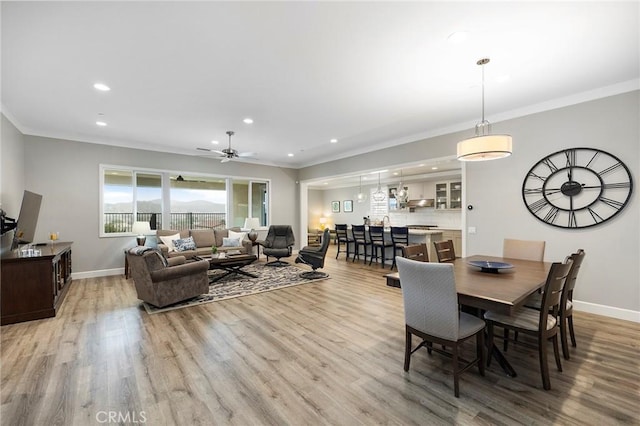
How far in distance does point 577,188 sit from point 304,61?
3.95m

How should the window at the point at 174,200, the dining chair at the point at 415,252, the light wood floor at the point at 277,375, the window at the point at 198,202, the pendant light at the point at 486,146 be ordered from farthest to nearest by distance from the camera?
the window at the point at 198,202, the window at the point at 174,200, the dining chair at the point at 415,252, the pendant light at the point at 486,146, the light wood floor at the point at 277,375

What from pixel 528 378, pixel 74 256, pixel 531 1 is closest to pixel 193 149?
pixel 74 256

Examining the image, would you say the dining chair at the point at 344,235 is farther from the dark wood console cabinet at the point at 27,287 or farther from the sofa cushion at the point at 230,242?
the dark wood console cabinet at the point at 27,287

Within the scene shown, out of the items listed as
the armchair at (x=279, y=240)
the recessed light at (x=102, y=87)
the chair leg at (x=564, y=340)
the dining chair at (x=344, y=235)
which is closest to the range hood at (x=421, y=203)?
the dining chair at (x=344, y=235)

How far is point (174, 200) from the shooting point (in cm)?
731

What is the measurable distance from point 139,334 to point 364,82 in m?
3.87

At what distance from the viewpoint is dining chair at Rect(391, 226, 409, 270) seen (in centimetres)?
642

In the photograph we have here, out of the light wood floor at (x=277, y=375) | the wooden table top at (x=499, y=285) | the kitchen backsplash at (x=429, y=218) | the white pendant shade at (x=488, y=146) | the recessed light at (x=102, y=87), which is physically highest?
the recessed light at (x=102, y=87)

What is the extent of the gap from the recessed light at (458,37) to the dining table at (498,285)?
2109mm

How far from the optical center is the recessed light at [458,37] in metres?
2.41

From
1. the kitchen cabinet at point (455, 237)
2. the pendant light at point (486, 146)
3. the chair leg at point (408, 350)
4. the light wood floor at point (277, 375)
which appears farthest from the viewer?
the kitchen cabinet at point (455, 237)

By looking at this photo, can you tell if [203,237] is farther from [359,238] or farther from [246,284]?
[359,238]

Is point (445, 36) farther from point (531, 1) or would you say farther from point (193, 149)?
point (193, 149)

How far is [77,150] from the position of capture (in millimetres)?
5684
